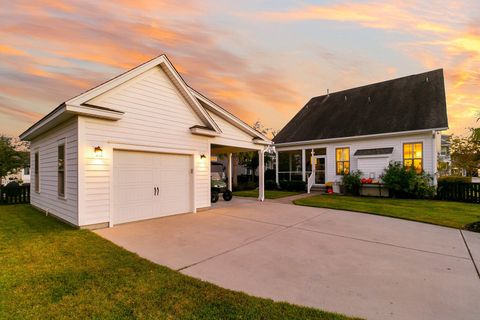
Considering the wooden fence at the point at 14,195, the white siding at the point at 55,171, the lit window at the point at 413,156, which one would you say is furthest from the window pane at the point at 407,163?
the wooden fence at the point at 14,195

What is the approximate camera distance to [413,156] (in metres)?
13.4

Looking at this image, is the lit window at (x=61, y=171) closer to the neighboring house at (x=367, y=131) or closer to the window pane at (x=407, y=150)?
the neighboring house at (x=367, y=131)

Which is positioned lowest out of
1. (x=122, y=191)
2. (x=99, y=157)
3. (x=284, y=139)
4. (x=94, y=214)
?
(x=94, y=214)

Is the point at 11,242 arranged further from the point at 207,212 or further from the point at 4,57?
the point at 4,57

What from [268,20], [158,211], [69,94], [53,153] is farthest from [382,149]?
[69,94]

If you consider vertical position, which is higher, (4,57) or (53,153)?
(4,57)

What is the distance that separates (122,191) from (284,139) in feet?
46.7

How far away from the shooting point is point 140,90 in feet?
25.2

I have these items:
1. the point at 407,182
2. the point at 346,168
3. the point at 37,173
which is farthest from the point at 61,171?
the point at 407,182

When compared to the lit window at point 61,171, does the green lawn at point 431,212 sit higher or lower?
lower

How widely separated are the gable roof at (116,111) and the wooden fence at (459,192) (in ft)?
37.6

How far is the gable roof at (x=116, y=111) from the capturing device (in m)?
6.25

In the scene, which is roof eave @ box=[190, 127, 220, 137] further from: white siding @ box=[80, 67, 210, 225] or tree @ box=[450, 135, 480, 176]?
tree @ box=[450, 135, 480, 176]

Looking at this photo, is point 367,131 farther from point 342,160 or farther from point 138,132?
point 138,132
